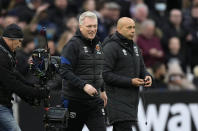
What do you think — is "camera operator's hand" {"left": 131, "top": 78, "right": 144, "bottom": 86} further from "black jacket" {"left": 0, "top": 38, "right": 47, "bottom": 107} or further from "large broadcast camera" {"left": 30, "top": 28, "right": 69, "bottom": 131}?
"black jacket" {"left": 0, "top": 38, "right": 47, "bottom": 107}

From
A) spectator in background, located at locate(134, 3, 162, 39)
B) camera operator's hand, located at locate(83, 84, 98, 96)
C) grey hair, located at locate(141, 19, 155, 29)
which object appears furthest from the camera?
spectator in background, located at locate(134, 3, 162, 39)

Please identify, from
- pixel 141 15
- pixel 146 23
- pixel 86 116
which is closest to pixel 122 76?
pixel 86 116

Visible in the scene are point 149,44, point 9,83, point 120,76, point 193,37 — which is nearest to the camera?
point 9,83

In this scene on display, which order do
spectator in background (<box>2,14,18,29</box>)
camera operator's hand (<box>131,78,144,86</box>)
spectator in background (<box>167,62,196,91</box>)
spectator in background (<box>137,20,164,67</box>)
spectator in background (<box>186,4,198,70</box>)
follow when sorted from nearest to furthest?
camera operator's hand (<box>131,78,144,86</box>)
spectator in background (<box>2,14,18,29</box>)
spectator in background (<box>167,62,196,91</box>)
spectator in background (<box>137,20,164,67</box>)
spectator in background (<box>186,4,198,70</box>)

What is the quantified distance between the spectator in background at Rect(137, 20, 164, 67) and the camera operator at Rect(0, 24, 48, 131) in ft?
19.9

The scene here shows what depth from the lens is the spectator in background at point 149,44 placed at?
1523 cm

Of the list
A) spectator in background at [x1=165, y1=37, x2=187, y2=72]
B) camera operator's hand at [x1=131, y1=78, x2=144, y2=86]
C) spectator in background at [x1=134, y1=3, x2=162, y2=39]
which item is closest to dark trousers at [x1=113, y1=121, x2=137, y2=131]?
camera operator's hand at [x1=131, y1=78, x2=144, y2=86]

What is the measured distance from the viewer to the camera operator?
30.2ft

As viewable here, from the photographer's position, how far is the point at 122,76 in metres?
10.2

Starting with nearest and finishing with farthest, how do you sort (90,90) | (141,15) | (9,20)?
1. (90,90)
2. (9,20)
3. (141,15)

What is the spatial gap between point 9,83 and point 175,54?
7264 mm

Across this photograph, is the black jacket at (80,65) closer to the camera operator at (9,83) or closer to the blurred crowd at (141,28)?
the camera operator at (9,83)

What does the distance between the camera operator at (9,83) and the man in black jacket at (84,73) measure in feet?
2.29

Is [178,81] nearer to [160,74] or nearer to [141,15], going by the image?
[160,74]
